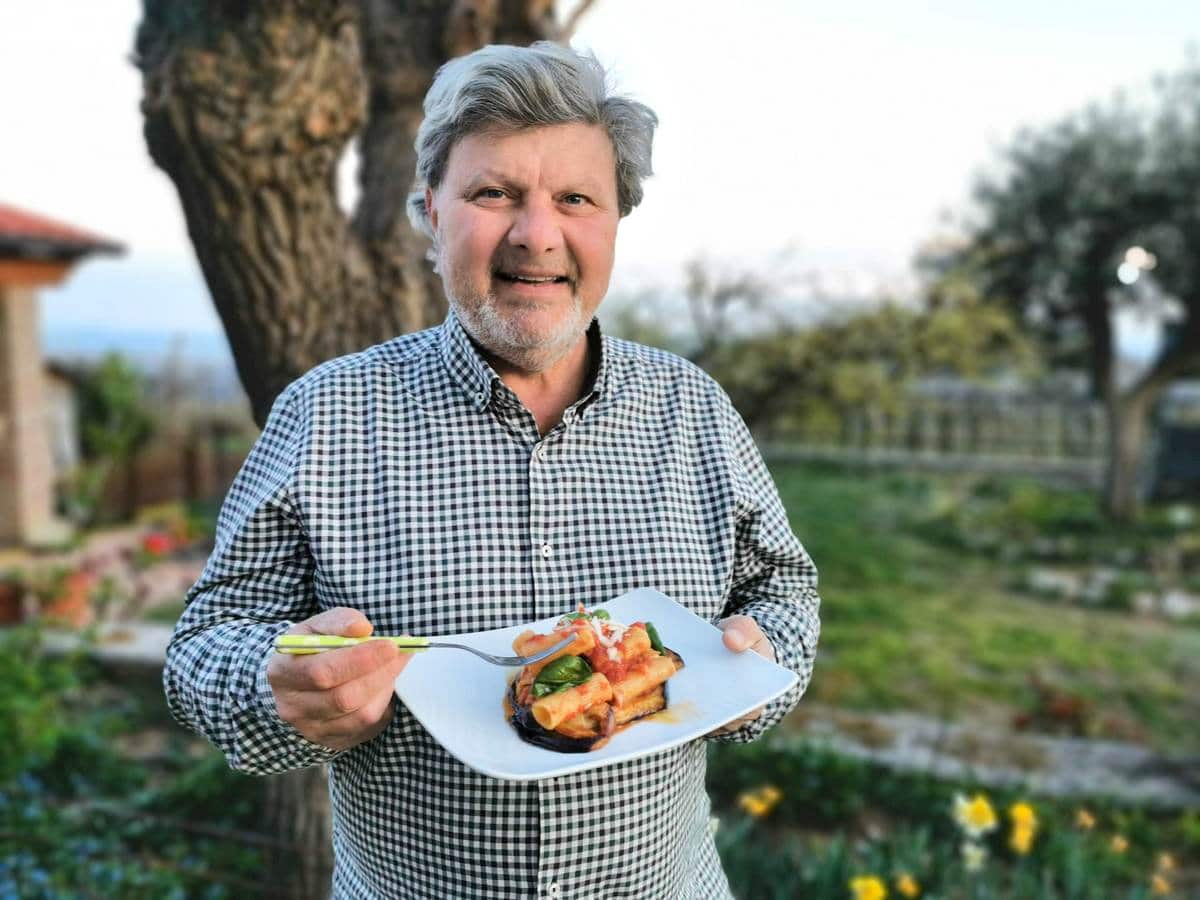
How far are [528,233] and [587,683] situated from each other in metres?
0.64

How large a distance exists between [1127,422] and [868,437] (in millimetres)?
5175

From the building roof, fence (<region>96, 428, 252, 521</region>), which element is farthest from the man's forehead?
fence (<region>96, 428, 252, 521</region>)

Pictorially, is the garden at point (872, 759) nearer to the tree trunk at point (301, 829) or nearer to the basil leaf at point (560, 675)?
the tree trunk at point (301, 829)

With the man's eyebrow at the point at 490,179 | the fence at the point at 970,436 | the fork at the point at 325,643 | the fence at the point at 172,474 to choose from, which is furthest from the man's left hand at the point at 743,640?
the fence at the point at 970,436

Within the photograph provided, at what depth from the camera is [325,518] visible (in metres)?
1.53

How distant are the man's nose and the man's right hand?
588 mm

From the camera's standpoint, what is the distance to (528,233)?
152cm

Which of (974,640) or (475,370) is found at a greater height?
(475,370)

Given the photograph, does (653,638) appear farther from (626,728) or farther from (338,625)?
(338,625)

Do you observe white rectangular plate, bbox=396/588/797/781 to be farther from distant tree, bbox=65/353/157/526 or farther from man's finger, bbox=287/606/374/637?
distant tree, bbox=65/353/157/526

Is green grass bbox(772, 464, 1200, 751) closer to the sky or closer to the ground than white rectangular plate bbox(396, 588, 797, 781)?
closer to the ground

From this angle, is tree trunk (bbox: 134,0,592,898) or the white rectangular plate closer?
the white rectangular plate

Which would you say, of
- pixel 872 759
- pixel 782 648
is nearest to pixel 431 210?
pixel 782 648

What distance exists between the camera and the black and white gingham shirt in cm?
149
